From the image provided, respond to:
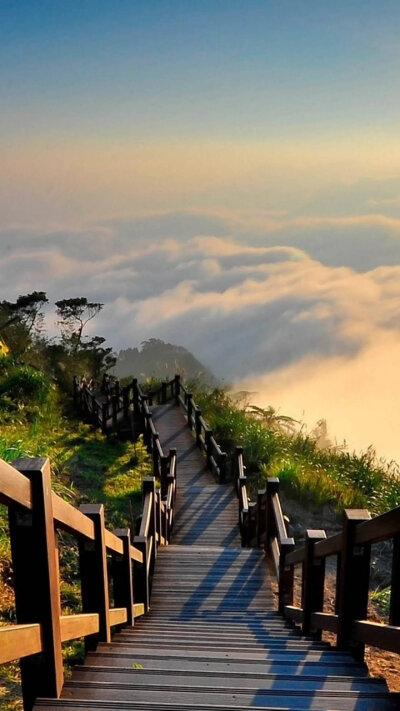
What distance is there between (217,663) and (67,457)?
991cm

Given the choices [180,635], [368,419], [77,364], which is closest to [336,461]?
[180,635]

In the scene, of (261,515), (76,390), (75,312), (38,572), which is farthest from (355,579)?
(75,312)

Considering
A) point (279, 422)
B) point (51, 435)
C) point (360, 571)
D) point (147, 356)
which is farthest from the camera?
point (147, 356)

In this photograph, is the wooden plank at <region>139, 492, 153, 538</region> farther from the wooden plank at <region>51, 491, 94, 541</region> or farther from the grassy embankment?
the wooden plank at <region>51, 491, 94, 541</region>

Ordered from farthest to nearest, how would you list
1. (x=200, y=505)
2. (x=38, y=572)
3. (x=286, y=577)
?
(x=200, y=505), (x=286, y=577), (x=38, y=572)

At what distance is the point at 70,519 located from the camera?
104 inches

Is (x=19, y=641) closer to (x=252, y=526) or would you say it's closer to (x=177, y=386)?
(x=252, y=526)

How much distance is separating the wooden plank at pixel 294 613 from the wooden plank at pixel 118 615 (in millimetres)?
1576

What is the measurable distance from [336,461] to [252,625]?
10398mm

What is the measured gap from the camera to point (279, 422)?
19969mm

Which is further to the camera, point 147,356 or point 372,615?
point 147,356

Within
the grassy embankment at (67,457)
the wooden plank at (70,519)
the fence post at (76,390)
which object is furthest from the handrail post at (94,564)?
the fence post at (76,390)

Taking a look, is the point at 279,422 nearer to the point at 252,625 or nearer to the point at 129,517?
the point at 129,517

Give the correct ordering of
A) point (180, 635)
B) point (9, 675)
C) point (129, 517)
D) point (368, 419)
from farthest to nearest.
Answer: point (368, 419)
point (129, 517)
point (180, 635)
point (9, 675)
